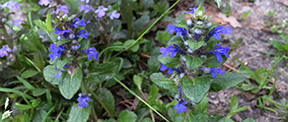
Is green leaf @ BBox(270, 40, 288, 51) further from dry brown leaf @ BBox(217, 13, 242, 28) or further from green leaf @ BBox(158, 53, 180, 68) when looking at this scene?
green leaf @ BBox(158, 53, 180, 68)

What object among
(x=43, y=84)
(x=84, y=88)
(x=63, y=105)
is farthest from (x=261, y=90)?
(x=43, y=84)

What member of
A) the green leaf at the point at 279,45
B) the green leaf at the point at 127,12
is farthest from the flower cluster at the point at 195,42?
the green leaf at the point at 279,45

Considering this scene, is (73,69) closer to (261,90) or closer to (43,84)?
(43,84)

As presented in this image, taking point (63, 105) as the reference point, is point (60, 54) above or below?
above

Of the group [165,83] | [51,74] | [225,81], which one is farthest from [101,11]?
[225,81]

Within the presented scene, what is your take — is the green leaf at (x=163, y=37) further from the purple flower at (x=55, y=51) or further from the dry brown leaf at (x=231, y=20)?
the purple flower at (x=55, y=51)

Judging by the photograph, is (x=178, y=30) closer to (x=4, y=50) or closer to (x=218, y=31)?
(x=218, y=31)

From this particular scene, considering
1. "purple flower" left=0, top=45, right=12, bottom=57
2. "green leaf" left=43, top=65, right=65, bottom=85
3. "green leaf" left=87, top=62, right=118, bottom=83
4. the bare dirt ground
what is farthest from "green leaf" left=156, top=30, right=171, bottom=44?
"purple flower" left=0, top=45, right=12, bottom=57
